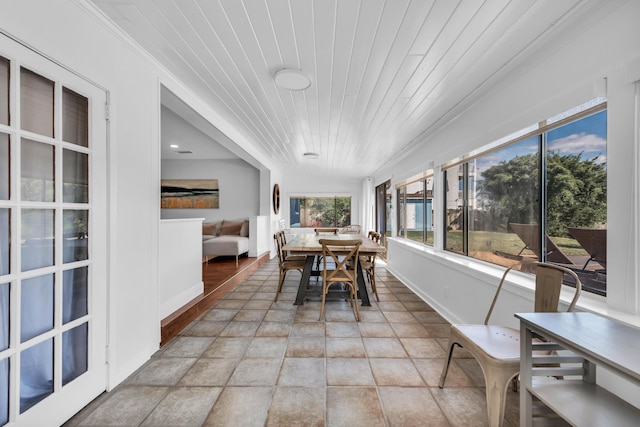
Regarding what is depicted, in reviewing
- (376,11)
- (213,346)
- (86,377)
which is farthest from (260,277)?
(376,11)

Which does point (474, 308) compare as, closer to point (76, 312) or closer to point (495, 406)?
point (495, 406)

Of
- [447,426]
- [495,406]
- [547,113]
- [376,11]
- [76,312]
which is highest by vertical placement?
[376,11]

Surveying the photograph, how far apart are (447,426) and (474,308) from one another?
126 centimetres

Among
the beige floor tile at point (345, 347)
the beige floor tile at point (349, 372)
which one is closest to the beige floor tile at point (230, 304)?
the beige floor tile at point (345, 347)

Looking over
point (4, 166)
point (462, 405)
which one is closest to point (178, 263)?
point (4, 166)

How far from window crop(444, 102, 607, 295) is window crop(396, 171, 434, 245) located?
3.27 feet

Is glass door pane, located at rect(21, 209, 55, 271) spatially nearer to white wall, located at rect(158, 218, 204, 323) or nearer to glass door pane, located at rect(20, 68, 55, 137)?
glass door pane, located at rect(20, 68, 55, 137)

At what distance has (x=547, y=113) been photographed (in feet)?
5.50

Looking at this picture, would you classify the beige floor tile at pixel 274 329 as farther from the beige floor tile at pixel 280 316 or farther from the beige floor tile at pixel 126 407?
the beige floor tile at pixel 126 407

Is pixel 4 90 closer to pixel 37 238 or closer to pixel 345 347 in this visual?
pixel 37 238

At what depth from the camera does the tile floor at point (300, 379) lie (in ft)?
4.79

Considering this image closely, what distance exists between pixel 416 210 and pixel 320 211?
4089mm

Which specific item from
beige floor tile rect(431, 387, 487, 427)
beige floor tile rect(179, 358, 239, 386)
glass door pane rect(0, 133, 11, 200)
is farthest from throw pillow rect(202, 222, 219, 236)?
beige floor tile rect(431, 387, 487, 427)

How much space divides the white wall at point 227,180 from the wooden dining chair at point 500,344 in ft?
18.0
